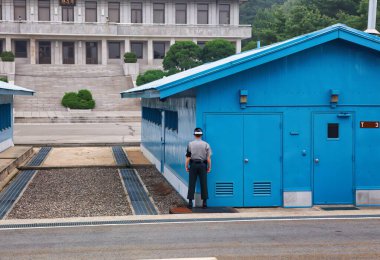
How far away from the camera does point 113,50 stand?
7656 cm

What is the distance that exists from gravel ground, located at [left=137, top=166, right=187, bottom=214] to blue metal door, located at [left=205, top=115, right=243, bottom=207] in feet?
3.47

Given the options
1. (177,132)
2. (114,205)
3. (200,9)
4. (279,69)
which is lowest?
(114,205)

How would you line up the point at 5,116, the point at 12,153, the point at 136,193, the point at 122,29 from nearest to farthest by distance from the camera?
the point at 136,193 < the point at 12,153 < the point at 5,116 < the point at 122,29

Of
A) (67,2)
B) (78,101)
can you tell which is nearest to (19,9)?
(67,2)

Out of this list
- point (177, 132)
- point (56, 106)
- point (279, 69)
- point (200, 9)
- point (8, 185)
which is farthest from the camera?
point (200, 9)

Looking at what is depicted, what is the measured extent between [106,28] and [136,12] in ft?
17.0

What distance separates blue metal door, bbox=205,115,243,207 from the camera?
46.1 ft

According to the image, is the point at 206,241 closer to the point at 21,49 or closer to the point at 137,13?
the point at 137,13

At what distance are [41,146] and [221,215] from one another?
1912 centimetres

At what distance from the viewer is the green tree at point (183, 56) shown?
60156mm

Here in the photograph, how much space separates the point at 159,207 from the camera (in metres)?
14.4

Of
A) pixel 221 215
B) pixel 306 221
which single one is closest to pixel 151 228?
pixel 221 215

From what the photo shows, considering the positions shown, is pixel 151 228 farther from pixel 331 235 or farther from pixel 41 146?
pixel 41 146

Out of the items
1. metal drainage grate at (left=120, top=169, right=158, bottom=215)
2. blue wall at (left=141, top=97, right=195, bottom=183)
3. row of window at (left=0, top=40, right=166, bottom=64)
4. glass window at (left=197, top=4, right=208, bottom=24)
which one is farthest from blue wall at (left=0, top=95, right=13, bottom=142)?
glass window at (left=197, top=4, right=208, bottom=24)
